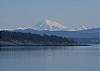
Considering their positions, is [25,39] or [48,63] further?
[25,39]

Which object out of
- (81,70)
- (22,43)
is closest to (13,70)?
(81,70)

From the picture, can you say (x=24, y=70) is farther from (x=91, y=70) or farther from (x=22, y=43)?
(x=22, y=43)

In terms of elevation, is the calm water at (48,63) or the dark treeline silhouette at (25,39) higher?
the dark treeline silhouette at (25,39)

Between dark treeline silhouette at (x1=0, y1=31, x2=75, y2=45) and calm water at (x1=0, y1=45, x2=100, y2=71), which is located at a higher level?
dark treeline silhouette at (x1=0, y1=31, x2=75, y2=45)

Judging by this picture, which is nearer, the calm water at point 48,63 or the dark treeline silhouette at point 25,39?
the calm water at point 48,63

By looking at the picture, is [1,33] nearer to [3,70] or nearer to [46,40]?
[46,40]

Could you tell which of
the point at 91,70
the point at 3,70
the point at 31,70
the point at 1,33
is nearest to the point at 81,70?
the point at 91,70

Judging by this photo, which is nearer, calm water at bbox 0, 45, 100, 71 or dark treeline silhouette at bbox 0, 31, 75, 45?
calm water at bbox 0, 45, 100, 71

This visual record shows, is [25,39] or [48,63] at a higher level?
[25,39]

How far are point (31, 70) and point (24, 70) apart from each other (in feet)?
1.40

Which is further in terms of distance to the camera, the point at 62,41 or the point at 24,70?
the point at 62,41

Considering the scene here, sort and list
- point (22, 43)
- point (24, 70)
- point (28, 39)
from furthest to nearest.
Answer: point (28, 39), point (22, 43), point (24, 70)

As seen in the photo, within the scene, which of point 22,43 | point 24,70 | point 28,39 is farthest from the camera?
point 28,39

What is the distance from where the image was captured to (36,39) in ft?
374
